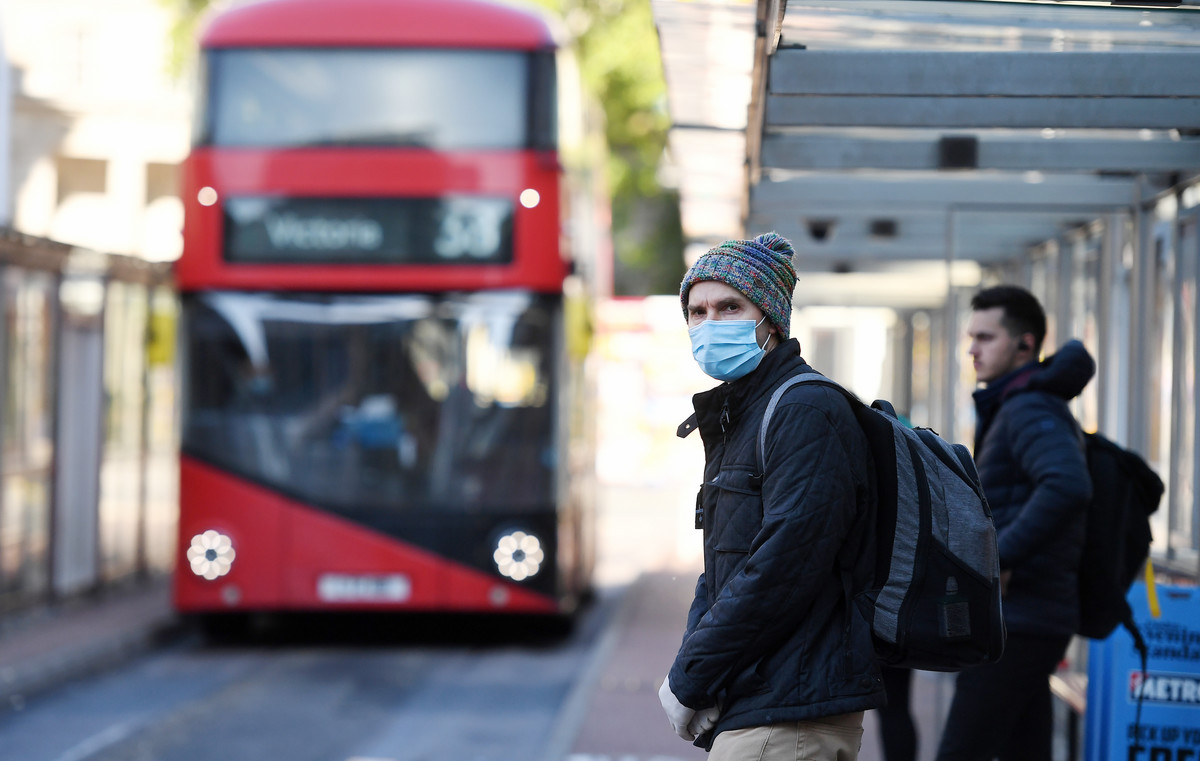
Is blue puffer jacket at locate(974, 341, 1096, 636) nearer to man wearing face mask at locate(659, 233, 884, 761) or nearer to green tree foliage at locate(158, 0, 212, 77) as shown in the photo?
man wearing face mask at locate(659, 233, 884, 761)

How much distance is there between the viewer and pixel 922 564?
9.91ft

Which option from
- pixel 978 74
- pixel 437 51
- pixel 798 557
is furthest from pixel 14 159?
pixel 798 557

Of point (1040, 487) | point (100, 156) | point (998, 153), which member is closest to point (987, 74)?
point (1040, 487)

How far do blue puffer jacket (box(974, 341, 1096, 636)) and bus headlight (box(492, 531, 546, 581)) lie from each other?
660 centimetres

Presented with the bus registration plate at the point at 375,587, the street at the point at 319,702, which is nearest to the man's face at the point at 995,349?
the street at the point at 319,702

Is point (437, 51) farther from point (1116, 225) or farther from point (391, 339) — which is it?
point (1116, 225)

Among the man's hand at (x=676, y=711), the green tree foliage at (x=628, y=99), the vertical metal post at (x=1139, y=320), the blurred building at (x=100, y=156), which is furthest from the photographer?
the green tree foliage at (x=628, y=99)

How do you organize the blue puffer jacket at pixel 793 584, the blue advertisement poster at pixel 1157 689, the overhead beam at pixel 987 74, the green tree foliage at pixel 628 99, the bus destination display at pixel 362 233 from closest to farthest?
the blue puffer jacket at pixel 793 584
the overhead beam at pixel 987 74
the blue advertisement poster at pixel 1157 689
the bus destination display at pixel 362 233
the green tree foliage at pixel 628 99

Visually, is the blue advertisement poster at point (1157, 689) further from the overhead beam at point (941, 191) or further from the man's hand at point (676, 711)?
the man's hand at point (676, 711)

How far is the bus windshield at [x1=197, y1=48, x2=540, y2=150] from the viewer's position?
35.7 feet

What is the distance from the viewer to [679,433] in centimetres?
327

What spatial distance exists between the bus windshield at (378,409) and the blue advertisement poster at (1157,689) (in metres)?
6.27

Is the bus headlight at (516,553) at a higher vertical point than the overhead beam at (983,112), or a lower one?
lower

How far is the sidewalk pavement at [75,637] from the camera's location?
31.8 ft
